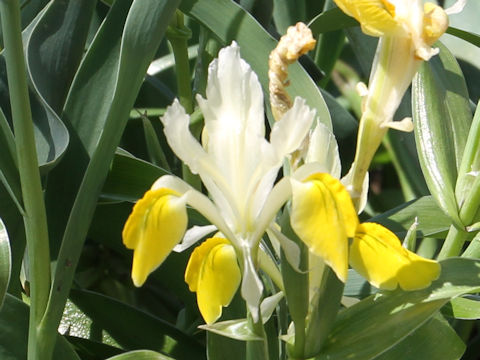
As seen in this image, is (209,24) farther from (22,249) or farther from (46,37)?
(22,249)

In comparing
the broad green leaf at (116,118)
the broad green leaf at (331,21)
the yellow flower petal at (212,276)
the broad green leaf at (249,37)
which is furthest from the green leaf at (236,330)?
the broad green leaf at (331,21)

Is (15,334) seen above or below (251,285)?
below

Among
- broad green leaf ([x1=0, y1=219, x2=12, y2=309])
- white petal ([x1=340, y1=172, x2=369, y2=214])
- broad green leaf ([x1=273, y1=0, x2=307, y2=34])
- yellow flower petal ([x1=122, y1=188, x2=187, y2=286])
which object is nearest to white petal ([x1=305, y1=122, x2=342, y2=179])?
white petal ([x1=340, y1=172, x2=369, y2=214])

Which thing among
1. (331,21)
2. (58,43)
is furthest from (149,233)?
(331,21)

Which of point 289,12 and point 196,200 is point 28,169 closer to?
point 196,200

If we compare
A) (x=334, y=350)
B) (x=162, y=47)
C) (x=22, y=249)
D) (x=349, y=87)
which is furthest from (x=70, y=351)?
(x=349, y=87)

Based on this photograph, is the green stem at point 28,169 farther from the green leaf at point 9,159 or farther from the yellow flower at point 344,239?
the yellow flower at point 344,239
